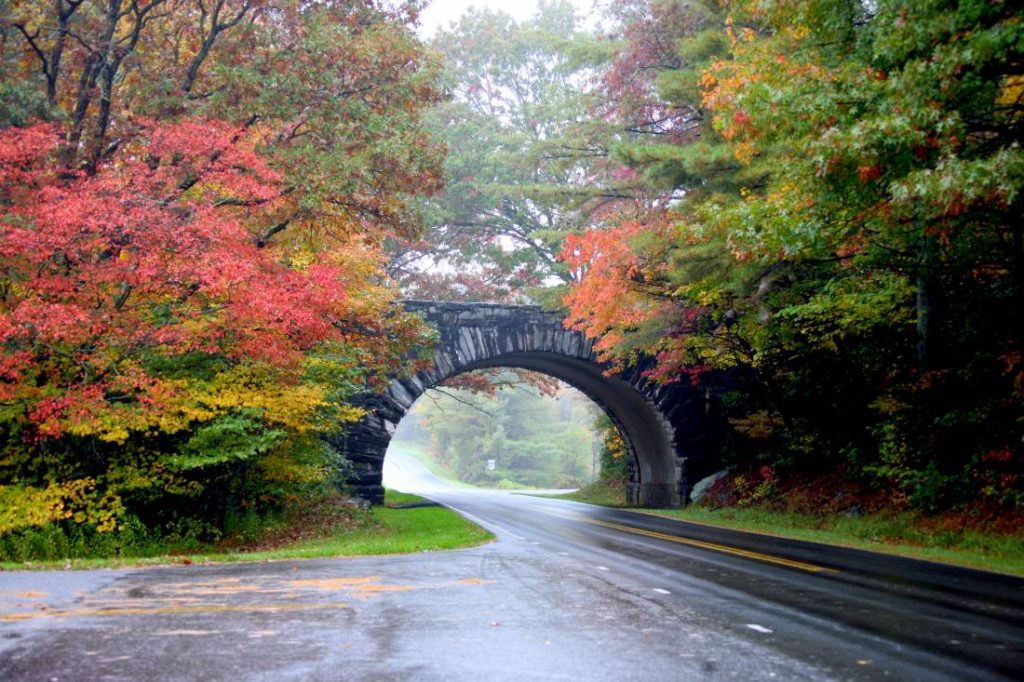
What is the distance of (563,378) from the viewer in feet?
101

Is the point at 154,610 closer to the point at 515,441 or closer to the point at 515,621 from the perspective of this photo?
the point at 515,621

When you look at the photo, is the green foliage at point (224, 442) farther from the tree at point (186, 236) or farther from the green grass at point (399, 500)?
the green grass at point (399, 500)

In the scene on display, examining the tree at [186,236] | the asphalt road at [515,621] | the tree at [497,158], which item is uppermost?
the tree at [497,158]

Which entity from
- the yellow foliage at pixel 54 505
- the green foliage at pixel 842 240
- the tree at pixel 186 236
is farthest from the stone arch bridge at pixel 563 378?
the yellow foliage at pixel 54 505

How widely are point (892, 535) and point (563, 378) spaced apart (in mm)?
16799

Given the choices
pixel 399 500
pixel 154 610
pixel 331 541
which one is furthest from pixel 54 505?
pixel 399 500

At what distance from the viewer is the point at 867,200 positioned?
1017cm

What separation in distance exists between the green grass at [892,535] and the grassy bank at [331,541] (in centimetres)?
611

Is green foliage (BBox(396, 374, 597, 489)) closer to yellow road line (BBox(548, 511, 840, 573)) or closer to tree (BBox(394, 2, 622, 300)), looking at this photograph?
tree (BBox(394, 2, 622, 300))

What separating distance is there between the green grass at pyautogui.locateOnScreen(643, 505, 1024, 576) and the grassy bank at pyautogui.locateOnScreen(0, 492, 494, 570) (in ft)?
20.1

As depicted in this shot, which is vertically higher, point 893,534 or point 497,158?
point 497,158

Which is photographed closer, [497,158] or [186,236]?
[186,236]

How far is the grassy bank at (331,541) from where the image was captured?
11047 mm

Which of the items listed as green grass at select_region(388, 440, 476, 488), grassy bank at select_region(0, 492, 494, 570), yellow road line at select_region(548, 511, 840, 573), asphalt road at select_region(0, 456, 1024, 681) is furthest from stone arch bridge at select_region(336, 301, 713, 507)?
green grass at select_region(388, 440, 476, 488)
